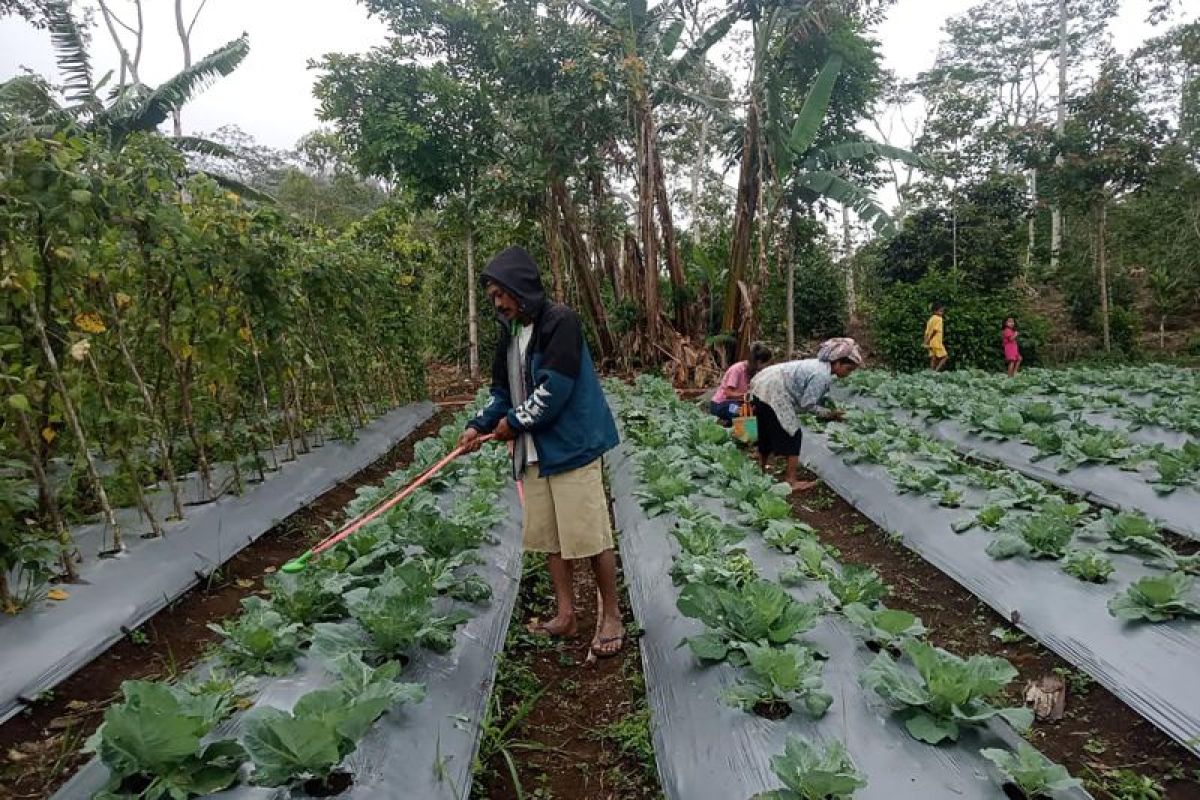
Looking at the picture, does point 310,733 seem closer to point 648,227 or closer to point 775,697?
point 775,697

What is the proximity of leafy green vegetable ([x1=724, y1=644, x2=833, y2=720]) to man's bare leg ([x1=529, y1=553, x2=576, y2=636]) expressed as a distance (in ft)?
4.33

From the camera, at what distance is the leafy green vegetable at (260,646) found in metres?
2.48

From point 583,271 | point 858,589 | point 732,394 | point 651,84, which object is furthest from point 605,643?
point 651,84

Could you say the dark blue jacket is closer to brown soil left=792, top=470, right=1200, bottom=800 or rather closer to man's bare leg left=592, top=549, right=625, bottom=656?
man's bare leg left=592, top=549, right=625, bottom=656

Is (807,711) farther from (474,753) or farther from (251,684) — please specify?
(251,684)

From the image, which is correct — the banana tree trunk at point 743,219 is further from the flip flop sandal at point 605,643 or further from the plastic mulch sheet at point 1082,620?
the flip flop sandal at point 605,643

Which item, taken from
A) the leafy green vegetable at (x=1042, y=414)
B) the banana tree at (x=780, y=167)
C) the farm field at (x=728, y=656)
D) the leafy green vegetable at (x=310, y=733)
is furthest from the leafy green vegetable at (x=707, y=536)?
the banana tree at (x=780, y=167)

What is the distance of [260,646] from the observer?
249 centimetres

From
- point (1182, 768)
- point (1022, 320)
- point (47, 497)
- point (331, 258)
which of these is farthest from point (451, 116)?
point (1182, 768)

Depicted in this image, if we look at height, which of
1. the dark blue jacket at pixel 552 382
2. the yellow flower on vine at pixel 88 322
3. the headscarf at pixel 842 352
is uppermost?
the yellow flower on vine at pixel 88 322

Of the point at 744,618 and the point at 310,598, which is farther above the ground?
the point at 310,598

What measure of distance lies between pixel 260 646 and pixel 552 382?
1395 millimetres

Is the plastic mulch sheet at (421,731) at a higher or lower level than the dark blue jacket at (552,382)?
lower

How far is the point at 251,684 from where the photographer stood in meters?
→ 2.39
